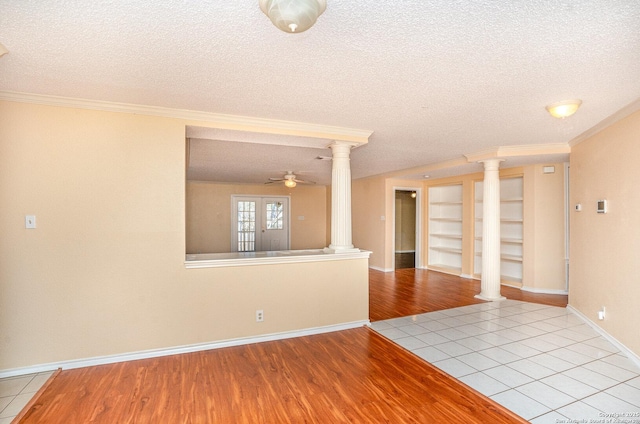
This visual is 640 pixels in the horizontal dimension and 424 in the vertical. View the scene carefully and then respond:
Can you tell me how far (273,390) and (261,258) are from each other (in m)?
1.34

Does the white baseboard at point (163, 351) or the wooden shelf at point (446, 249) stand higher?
the wooden shelf at point (446, 249)

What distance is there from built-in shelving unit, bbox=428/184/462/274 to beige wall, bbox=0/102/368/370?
5329 mm

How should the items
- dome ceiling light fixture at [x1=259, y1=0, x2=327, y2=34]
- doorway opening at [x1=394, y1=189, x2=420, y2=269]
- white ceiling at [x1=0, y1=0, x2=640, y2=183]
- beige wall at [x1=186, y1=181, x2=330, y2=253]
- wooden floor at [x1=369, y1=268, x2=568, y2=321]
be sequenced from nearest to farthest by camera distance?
dome ceiling light fixture at [x1=259, y1=0, x2=327, y2=34] < white ceiling at [x1=0, y1=0, x2=640, y2=183] < wooden floor at [x1=369, y1=268, x2=568, y2=321] < beige wall at [x1=186, y1=181, x2=330, y2=253] < doorway opening at [x1=394, y1=189, x2=420, y2=269]

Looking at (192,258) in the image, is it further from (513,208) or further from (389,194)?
(513,208)

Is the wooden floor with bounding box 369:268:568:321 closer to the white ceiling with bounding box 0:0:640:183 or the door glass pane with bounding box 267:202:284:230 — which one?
the white ceiling with bounding box 0:0:640:183

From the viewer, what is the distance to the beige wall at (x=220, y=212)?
843cm

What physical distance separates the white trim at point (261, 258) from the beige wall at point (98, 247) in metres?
0.08

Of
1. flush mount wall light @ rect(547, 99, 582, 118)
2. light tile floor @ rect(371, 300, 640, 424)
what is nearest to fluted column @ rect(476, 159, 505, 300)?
light tile floor @ rect(371, 300, 640, 424)

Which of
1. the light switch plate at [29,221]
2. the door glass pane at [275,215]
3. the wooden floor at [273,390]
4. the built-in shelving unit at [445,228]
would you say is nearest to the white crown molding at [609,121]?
the wooden floor at [273,390]

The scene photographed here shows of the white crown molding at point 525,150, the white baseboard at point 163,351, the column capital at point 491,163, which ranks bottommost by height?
the white baseboard at point 163,351

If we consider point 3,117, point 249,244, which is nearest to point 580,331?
point 3,117

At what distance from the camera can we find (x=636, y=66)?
2139 millimetres

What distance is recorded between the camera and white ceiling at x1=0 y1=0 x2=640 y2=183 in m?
1.60

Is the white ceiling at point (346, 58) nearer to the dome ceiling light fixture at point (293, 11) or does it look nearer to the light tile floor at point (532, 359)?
the dome ceiling light fixture at point (293, 11)
